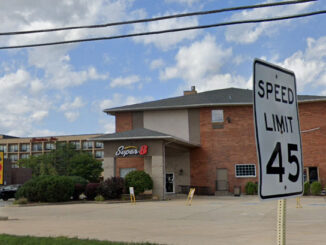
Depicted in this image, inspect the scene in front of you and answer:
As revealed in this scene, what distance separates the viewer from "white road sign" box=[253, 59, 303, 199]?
282 centimetres

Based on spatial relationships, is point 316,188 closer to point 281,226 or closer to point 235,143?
point 235,143

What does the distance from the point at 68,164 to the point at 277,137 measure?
87.6m

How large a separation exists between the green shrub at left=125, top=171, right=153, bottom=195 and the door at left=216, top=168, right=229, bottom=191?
8540 millimetres

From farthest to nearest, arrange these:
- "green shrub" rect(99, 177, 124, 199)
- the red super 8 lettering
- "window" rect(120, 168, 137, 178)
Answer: "window" rect(120, 168, 137, 178)
the red super 8 lettering
"green shrub" rect(99, 177, 124, 199)

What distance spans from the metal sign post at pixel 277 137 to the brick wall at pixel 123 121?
36.4 meters

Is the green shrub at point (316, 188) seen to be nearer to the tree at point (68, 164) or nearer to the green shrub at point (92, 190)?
the green shrub at point (92, 190)

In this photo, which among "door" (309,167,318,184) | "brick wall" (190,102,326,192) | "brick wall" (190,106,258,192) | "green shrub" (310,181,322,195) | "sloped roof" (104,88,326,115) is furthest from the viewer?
"sloped roof" (104,88,326,115)

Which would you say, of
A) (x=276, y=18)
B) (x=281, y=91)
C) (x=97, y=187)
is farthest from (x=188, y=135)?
(x=281, y=91)

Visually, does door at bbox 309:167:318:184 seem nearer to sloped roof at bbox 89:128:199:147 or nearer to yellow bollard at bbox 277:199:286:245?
sloped roof at bbox 89:128:199:147

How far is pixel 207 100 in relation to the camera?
38.2 metres

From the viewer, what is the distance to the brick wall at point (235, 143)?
3556 cm

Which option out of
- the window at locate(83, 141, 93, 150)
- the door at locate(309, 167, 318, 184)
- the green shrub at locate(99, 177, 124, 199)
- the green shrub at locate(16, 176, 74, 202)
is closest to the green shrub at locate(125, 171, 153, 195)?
the green shrub at locate(99, 177, 124, 199)


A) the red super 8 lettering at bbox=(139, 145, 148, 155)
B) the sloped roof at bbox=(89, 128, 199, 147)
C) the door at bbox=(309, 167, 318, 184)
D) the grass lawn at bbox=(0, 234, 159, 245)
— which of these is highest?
the sloped roof at bbox=(89, 128, 199, 147)

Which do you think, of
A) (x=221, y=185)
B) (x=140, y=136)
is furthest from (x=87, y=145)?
(x=140, y=136)
